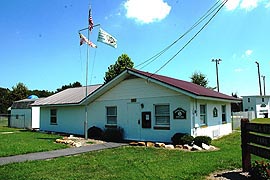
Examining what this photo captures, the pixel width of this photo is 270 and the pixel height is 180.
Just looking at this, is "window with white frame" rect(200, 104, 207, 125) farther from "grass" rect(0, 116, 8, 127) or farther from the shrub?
"grass" rect(0, 116, 8, 127)

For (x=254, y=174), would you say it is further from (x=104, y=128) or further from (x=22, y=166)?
(x=104, y=128)

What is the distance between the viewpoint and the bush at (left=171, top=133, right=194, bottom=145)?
14070mm

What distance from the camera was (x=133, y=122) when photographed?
1778cm

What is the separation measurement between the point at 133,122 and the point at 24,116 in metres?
20.1

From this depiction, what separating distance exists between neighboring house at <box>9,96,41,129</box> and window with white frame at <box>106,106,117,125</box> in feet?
47.9

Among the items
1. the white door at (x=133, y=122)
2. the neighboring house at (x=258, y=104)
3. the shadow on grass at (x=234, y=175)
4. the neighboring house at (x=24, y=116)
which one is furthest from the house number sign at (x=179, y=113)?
the neighboring house at (x=258, y=104)

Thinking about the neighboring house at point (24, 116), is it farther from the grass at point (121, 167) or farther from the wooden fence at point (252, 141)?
the wooden fence at point (252, 141)

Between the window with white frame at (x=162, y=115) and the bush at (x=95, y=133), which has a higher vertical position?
the window with white frame at (x=162, y=115)

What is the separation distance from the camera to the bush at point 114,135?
696 inches

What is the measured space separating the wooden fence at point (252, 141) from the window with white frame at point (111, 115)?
12.1 m

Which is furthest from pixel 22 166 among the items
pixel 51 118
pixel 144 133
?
pixel 51 118

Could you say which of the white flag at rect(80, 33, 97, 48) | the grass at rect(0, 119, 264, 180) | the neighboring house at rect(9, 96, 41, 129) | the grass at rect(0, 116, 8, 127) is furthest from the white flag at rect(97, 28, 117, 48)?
the grass at rect(0, 116, 8, 127)

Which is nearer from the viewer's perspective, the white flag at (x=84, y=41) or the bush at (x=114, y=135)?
the bush at (x=114, y=135)

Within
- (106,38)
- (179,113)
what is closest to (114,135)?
(179,113)
